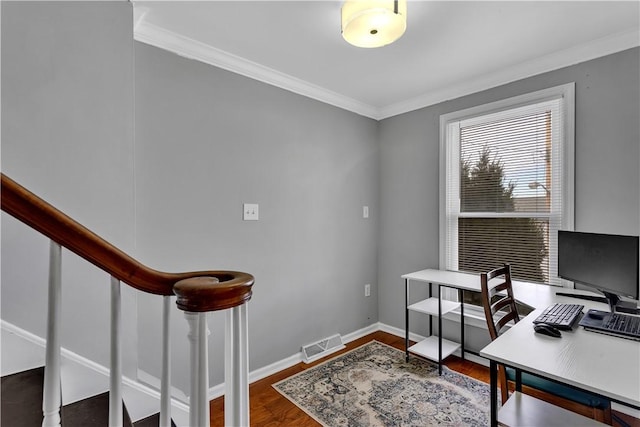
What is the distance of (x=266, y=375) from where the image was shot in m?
2.47

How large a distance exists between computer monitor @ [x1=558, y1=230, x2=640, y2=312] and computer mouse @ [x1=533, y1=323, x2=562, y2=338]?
416 mm

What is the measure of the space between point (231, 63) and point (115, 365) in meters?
2.13

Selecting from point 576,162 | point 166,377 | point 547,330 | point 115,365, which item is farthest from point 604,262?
point 115,365

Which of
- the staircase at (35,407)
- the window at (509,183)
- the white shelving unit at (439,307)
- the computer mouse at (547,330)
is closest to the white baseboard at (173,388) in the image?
the staircase at (35,407)

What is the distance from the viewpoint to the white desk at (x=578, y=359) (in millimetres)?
1032

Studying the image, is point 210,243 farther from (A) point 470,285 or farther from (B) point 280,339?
(A) point 470,285

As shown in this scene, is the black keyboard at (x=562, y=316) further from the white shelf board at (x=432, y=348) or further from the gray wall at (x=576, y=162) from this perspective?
the white shelf board at (x=432, y=348)

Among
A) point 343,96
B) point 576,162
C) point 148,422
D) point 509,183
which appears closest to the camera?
point 148,422

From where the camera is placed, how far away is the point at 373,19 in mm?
1558

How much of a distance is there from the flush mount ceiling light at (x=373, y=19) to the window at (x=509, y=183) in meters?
1.44

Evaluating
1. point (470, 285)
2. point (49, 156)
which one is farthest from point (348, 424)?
point (49, 156)

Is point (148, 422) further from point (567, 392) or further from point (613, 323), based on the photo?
point (613, 323)

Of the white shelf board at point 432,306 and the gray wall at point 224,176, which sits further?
the white shelf board at point 432,306

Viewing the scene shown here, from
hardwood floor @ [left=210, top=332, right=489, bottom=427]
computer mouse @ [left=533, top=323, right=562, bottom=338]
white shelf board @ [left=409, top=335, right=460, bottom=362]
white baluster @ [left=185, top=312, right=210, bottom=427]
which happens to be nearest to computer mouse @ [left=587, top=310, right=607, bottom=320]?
computer mouse @ [left=533, top=323, right=562, bottom=338]
